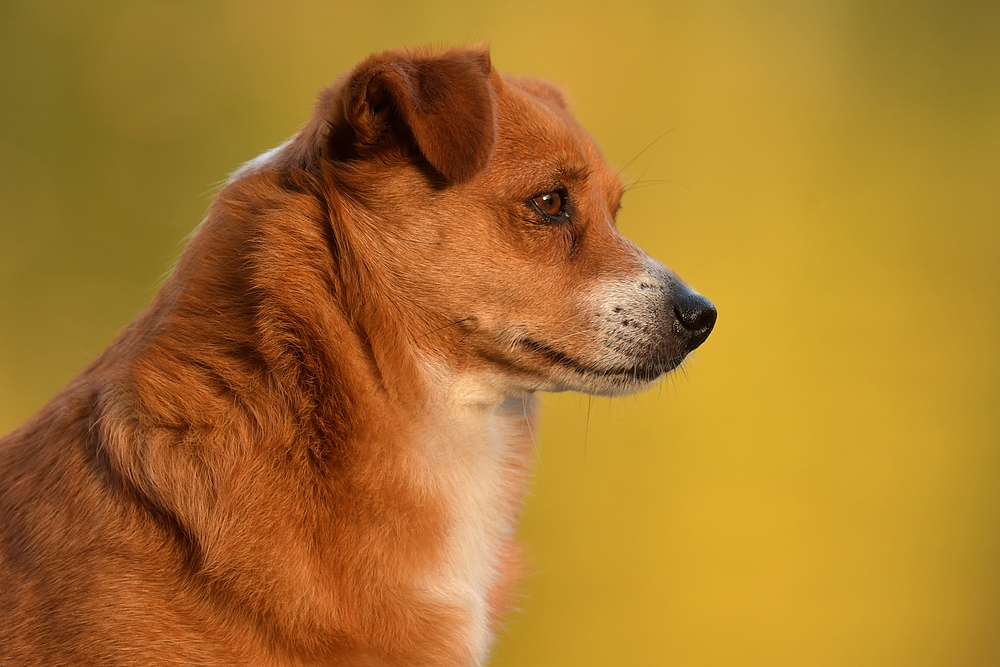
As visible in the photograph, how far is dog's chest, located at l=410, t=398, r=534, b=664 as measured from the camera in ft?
5.13

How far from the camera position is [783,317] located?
121 inches

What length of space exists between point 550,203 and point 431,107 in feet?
1.01

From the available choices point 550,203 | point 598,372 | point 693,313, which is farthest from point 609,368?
point 550,203

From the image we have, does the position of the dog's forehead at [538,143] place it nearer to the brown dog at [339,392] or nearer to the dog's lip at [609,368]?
→ the brown dog at [339,392]

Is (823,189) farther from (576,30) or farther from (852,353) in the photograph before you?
(576,30)

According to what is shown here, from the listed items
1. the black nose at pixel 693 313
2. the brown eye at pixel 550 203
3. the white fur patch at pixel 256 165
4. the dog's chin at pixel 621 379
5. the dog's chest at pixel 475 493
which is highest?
the brown eye at pixel 550 203

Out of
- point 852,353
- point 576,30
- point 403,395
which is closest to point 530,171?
point 403,395

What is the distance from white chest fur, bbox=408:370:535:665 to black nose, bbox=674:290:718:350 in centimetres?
35

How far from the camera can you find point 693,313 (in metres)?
1.72

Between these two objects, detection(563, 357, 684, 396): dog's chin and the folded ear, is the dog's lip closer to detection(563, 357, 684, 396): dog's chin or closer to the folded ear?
detection(563, 357, 684, 396): dog's chin

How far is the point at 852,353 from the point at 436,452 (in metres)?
1.93

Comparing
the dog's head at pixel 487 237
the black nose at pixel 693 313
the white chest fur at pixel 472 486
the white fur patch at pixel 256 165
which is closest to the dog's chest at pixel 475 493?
the white chest fur at pixel 472 486

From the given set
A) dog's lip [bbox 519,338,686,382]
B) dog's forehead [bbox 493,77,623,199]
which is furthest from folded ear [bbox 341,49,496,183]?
dog's lip [bbox 519,338,686,382]

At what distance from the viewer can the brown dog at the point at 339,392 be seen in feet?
4.46
